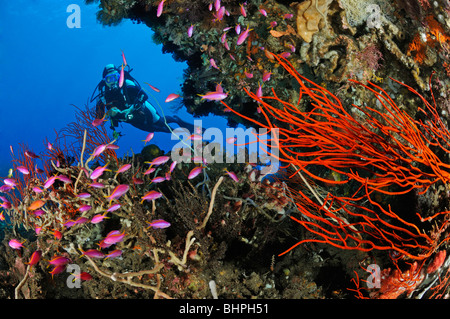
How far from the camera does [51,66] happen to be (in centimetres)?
9306

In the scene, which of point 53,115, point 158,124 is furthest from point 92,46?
point 158,124

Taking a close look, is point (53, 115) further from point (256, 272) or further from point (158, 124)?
point (256, 272)

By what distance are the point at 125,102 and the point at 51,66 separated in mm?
109472

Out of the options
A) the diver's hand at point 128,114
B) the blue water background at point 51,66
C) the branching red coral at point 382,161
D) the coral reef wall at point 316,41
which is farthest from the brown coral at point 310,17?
the blue water background at point 51,66

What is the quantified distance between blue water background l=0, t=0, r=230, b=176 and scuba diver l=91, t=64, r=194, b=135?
68.5 m

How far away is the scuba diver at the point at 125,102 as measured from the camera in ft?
28.3

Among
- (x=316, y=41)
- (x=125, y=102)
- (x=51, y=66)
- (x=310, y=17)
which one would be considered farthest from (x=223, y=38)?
(x=51, y=66)

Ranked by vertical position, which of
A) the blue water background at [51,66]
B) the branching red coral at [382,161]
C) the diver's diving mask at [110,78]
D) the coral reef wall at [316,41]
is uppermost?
the blue water background at [51,66]

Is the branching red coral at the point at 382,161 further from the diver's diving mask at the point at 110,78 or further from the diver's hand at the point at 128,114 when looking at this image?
the diver's hand at the point at 128,114

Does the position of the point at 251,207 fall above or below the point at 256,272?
above

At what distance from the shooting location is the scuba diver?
340 inches

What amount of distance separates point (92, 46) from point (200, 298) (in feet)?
390

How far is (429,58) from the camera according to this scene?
11.0 ft

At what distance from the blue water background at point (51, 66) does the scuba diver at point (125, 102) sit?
68497mm
